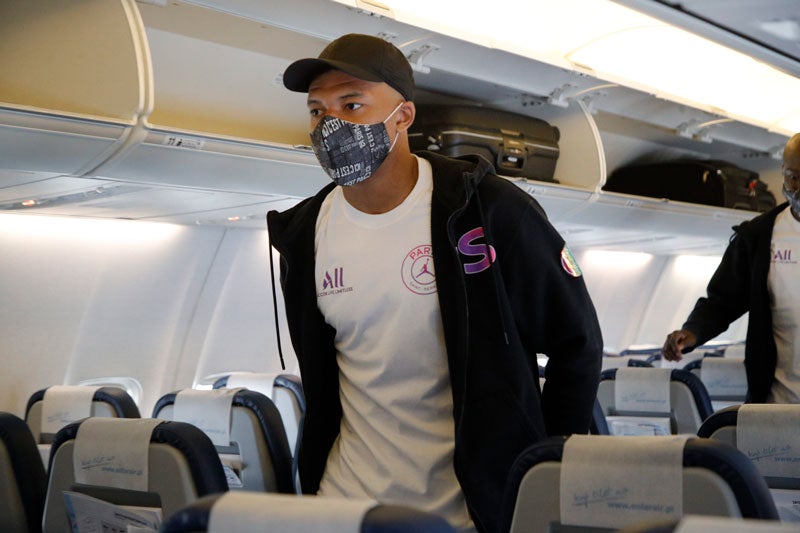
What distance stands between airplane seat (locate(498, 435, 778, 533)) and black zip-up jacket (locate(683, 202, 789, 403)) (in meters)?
2.58

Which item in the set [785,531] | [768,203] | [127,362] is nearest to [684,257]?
[768,203]

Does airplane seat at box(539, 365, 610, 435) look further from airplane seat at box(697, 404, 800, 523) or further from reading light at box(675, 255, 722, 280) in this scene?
reading light at box(675, 255, 722, 280)

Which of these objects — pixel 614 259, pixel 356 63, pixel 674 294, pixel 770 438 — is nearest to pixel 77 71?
pixel 356 63

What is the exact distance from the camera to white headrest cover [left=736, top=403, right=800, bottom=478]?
7.94 feet

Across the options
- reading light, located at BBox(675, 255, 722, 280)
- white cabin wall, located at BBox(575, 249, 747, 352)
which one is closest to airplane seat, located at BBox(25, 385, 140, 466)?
white cabin wall, located at BBox(575, 249, 747, 352)

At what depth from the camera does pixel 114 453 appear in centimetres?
226

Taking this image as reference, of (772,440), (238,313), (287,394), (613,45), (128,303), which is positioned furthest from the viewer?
(238,313)

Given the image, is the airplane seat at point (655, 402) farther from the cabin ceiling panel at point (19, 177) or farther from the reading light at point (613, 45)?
the cabin ceiling panel at point (19, 177)

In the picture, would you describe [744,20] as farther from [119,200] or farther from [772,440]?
[119,200]

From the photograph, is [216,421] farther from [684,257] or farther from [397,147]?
[684,257]

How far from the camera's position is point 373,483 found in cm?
237

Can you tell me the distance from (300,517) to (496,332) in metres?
1.10

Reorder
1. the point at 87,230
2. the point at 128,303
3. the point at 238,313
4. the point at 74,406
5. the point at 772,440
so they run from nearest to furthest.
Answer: the point at 772,440
the point at 74,406
the point at 87,230
the point at 128,303
the point at 238,313

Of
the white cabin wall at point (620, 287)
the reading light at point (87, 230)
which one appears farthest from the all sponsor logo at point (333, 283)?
the white cabin wall at point (620, 287)
